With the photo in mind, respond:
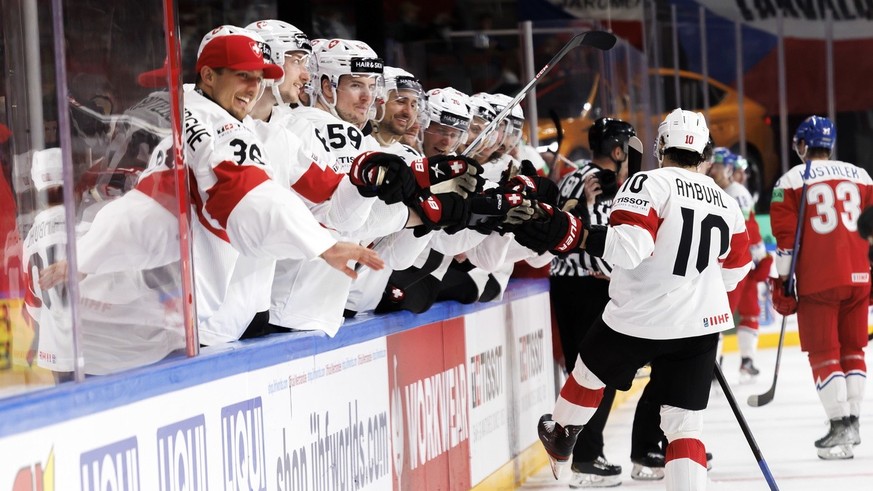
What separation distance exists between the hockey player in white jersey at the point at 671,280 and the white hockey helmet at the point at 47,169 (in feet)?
5.78

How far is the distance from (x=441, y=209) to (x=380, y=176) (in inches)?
14.6

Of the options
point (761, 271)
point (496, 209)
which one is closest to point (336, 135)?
point (496, 209)

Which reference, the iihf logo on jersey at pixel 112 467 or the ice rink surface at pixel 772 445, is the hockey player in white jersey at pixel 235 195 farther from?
the ice rink surface at pixel 772 445

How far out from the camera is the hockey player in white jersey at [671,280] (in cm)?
391

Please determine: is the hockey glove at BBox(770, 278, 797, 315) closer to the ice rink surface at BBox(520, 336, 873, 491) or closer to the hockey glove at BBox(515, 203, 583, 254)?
the ice rink surface at BBox(520, 336, 873, 491)

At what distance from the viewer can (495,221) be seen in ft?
12.1

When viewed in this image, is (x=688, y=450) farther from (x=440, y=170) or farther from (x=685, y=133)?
(x=440, y=170)

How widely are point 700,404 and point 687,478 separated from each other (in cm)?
24

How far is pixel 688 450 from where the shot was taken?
4.01 meters

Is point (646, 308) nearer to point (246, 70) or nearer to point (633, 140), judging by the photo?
point (633, 140)

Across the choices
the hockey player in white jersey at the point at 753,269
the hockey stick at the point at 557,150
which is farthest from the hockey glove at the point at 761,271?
the hockey stick at the point at 557,150

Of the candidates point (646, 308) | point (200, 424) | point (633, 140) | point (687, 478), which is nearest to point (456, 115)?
Answer: point (633, 140)

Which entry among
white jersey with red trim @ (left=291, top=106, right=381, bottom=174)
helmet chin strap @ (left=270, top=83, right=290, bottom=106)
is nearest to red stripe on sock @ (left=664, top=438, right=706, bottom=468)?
white jersey with red trim @ (left=291, top=106, right=381, bottom=174)

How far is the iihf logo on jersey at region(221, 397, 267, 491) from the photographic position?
8.64 feet
